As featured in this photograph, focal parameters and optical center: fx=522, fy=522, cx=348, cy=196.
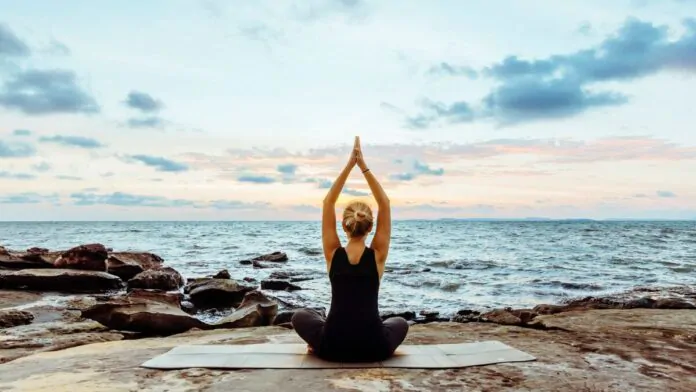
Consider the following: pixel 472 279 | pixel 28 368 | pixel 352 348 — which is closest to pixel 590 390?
pixel 352 348

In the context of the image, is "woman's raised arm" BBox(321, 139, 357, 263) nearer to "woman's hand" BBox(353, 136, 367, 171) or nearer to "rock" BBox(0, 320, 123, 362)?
"woman's hand" BBox(353, 136, 367, 171)

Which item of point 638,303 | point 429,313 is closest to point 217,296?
point 429,313

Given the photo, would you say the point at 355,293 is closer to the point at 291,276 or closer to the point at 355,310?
the point at 355,310

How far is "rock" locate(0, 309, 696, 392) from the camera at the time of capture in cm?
434

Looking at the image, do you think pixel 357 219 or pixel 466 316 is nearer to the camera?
pixel 357 219

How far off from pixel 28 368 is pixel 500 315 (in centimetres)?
769

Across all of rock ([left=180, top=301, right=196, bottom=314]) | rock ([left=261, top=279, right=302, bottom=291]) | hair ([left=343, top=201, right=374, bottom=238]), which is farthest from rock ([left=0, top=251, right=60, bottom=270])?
hair ([left=343, top=201, right=374, bottom=238])

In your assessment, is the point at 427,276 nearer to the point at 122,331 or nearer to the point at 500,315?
the point at 500,315

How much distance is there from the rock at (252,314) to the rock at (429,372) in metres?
2.68

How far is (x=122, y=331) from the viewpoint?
28.3 feet

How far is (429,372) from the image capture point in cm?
478

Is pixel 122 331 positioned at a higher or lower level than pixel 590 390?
lower

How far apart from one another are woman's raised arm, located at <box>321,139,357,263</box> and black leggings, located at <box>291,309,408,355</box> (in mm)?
669

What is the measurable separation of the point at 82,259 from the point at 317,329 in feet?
51.6
